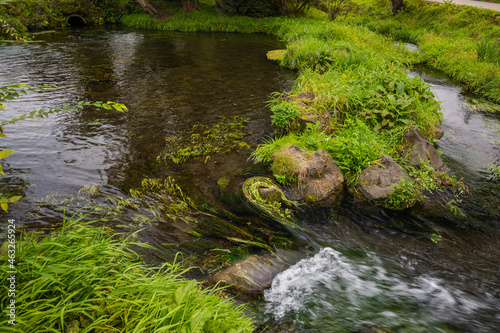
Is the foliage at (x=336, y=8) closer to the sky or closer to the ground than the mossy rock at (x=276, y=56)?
closer to the sky

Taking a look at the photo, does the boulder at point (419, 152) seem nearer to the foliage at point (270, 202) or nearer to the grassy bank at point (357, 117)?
the grassy bank at point (357, 117)

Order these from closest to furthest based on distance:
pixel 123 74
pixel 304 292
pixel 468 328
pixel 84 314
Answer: pixel 84 314
pixel 468 328
pixel 304 292
pixel 123 74

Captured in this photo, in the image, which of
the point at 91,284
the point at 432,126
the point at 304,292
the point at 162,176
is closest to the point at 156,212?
the point at 162,176

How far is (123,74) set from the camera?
10.5 m

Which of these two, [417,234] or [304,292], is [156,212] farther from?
[417,234]

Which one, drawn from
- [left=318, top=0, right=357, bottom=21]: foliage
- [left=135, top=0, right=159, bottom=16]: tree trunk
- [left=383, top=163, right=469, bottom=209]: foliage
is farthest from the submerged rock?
[left=135, top=0, right=159, bottom=16]: tree trunk

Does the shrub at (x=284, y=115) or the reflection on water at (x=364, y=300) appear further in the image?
the shrub at (x=284, y=115)

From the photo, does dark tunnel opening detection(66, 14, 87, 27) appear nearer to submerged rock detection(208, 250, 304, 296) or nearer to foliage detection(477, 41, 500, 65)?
submerged rock detection(208, 250, 304, 296)

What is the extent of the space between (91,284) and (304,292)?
2.27 m

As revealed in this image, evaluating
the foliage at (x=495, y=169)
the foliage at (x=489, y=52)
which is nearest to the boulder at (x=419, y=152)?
the foliage at (x=495, y=169)

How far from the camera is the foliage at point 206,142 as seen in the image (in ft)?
19.7

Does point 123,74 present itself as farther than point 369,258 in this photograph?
Yes

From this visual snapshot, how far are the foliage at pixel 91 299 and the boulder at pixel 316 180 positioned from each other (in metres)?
2.81

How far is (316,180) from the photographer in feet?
16.8
